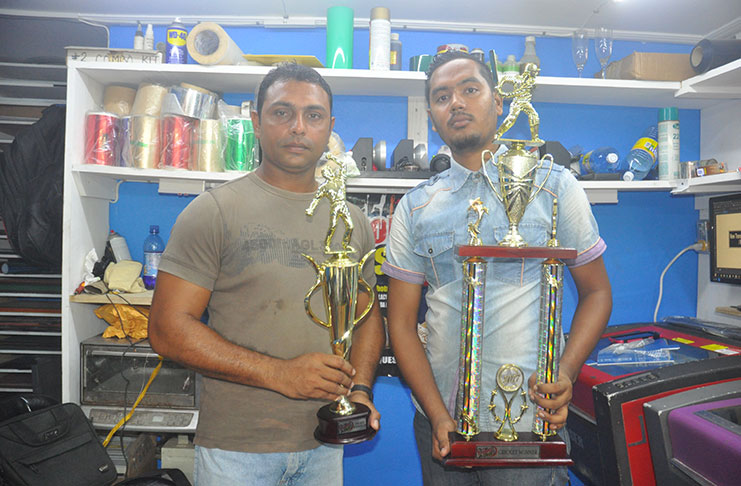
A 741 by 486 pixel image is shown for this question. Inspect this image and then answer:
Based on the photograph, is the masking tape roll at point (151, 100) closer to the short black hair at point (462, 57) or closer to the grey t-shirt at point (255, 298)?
the grey t-shirt at point (255, 298)

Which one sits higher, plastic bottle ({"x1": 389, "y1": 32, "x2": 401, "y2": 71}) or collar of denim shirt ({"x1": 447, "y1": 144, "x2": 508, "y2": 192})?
plastic bottle ({"x1": 389, "y1": 32, "x2": 401, "y2": 71})

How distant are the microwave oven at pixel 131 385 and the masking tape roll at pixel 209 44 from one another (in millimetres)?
1307

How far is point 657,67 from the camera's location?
83.0 inches

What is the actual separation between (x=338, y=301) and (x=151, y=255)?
1.50 meters

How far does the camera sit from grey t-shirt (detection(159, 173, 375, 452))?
1.21 metres

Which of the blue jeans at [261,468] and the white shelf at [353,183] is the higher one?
the white shelf at [353,183]

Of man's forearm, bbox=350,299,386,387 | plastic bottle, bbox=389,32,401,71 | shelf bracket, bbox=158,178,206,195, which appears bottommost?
man's forearm, bbox=350,299,386,387

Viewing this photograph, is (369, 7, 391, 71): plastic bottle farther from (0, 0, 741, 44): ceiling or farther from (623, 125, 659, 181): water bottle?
(623, 125, 659, 181): water bottle

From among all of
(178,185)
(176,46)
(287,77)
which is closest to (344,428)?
(287,77)

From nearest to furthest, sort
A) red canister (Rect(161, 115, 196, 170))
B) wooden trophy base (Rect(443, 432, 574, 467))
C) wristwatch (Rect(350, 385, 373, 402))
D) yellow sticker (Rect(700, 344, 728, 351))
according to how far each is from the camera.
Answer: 1. wooden trophy base (Rect(443, 432, 574, 467))
2. wristwatch (Rect(350, 385, 373, 402))
3. yellow sticker (Rect(700, 344, 728, 351))
4. red canister (Rect(161, 115, 196, 170))

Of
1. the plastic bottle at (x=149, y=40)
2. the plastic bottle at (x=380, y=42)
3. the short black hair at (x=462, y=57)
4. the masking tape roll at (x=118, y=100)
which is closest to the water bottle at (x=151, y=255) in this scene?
the masking tape roll at (x=118, y=100)

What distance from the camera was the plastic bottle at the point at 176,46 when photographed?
82.7 inches

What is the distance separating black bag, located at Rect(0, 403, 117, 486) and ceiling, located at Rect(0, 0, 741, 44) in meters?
1.95

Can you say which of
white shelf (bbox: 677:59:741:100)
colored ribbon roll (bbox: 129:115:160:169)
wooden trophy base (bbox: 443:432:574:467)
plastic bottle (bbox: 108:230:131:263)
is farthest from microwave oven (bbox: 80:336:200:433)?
white shelf (bbox: 677:59:741:100)
